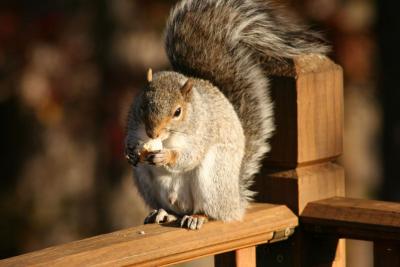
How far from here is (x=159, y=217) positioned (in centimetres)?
260

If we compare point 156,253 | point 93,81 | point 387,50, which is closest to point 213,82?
point 156,253

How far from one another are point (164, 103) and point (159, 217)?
28 centimetres

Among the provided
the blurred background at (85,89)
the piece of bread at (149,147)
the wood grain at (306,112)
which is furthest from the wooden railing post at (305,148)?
the blurred background at (85,89)

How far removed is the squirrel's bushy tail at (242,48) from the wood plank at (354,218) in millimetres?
225

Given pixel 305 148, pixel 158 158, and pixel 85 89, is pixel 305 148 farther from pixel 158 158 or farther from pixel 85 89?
pixel 85 89

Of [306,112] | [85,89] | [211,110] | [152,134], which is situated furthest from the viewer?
[85,89]

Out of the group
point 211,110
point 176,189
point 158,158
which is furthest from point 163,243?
point 211,110

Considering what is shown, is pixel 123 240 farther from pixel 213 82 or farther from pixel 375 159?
pixel 375 159

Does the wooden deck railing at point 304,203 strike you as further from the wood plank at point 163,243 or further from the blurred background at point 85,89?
the blurred background at point 85,89

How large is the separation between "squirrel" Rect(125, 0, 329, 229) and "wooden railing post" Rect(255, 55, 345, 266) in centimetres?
7

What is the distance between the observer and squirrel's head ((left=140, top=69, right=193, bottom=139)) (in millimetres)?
2588

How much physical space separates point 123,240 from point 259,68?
2.43 ft

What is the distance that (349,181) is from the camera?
17.7 ft

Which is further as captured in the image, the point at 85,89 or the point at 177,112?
the point at 85,89
